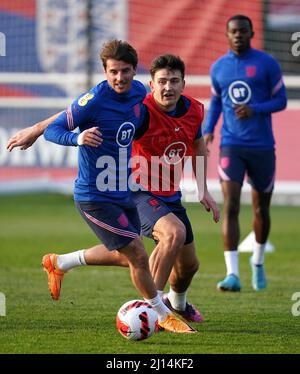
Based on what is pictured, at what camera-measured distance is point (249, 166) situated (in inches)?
433

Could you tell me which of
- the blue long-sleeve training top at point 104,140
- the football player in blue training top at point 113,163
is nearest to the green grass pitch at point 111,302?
the football player in blue training top at point 113,163

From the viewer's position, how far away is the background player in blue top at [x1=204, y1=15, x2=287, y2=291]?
35.4 feet

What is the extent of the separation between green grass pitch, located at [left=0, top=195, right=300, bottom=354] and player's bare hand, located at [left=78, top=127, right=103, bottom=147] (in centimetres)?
138

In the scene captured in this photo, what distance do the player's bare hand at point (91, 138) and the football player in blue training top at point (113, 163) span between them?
0.86 ft

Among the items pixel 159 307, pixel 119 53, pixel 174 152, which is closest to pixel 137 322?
pixel 159 307

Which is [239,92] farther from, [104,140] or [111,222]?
[111,222]

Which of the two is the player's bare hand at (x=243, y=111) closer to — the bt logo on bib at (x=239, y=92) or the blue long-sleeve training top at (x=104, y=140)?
the bt logo on bib at (x=239, y=92)

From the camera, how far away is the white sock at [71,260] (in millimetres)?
8320

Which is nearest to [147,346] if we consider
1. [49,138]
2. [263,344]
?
[263,344]

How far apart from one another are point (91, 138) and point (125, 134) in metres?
0.74

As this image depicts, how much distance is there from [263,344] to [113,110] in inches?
79.1

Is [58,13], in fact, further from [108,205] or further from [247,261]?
[108,205]

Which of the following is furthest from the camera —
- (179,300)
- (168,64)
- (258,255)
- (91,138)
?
(258,255)

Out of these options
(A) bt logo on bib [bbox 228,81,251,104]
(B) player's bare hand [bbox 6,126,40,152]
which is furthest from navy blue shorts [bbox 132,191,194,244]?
(A) bt logo on bib [bbox 228,81,251,104]
